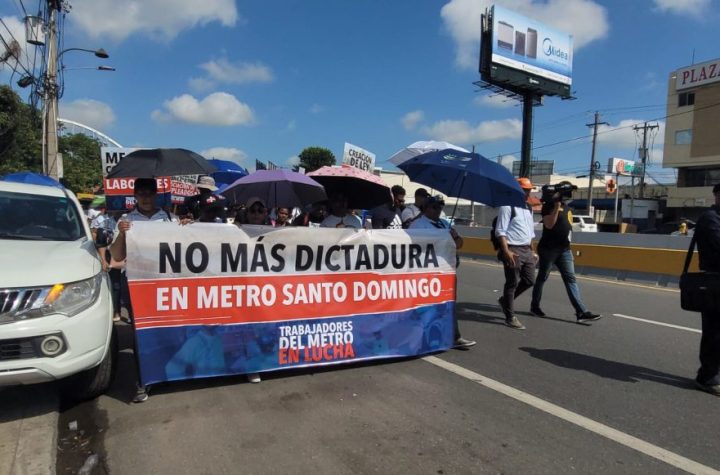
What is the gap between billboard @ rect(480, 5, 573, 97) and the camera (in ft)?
132

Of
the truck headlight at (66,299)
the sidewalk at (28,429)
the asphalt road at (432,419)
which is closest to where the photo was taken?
the sidewalk at (28,429)

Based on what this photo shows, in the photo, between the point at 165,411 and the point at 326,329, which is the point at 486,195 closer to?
the point at 326,329

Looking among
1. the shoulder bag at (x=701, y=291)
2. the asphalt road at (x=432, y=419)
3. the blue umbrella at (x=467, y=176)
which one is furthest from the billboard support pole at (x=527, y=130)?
the shoulder bag at (x=701, y=291)

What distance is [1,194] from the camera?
180 inches

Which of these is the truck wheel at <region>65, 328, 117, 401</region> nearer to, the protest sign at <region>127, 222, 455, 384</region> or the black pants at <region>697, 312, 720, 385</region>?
the protest sign at <region>127, 222, 455, 384</region>

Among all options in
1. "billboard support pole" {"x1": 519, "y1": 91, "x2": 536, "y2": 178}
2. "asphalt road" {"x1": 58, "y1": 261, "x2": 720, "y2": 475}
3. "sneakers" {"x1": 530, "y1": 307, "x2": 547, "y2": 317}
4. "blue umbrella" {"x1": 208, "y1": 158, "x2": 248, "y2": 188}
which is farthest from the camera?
"billboard support pole" {"x1": 519, "y1": 91, "x2": 536, "y2": 178}

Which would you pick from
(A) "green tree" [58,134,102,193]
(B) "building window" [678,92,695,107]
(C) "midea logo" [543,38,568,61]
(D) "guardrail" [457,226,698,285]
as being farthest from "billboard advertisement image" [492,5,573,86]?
(A) "green tree" [58,134,102,193]

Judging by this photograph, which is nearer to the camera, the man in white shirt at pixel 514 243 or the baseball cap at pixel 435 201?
the baseball cap at pixel 435 201

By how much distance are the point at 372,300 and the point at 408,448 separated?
1794 mm

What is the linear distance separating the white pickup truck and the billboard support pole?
43.9 m

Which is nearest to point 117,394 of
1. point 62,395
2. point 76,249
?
point 62,395

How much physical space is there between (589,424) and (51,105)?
1723 centimetres

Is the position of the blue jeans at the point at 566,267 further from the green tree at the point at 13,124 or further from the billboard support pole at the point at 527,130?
the billboard support pole at the point at 527,130

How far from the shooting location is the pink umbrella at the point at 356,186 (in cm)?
652
